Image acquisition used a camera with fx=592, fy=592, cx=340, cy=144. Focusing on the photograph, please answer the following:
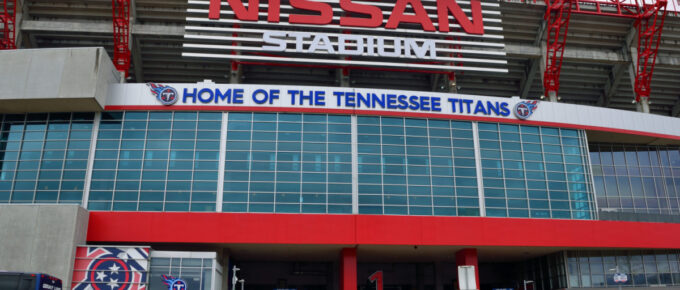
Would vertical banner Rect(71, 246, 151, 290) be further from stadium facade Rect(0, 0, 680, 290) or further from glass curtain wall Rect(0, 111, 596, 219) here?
glass curtain wall Rect(0, 111, 596, 219)

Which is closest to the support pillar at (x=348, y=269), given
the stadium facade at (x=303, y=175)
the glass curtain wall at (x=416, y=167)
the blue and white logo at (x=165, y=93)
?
the stadium facade at (x=303, y=175)

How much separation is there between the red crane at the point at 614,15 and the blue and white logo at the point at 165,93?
99.6ft

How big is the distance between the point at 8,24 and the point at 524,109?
1584 inches

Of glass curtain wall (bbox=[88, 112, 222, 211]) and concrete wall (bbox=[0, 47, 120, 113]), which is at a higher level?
concrete wall (bbox=[0, 47, 120, 113])

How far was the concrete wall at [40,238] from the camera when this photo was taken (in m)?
32.9

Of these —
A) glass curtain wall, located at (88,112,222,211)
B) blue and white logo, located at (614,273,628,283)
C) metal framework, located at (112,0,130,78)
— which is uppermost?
metal framework, located at (112,0,130,78)

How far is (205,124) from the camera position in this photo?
39.4m

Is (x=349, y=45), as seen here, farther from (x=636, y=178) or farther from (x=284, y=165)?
(x=636, y=178)

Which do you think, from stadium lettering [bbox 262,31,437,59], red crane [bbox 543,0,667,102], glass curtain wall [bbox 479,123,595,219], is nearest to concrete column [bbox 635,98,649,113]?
red crane [bbox 543,0,667,102]

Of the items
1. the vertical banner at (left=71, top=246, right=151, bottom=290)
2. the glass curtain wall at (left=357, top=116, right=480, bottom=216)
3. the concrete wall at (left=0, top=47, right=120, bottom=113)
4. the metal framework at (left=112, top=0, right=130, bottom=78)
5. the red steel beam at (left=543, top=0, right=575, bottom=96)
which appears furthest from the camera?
the red steel beam at (left=543, top=0, right=575, bottom=96)

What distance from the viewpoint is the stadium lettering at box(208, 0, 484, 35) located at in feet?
152

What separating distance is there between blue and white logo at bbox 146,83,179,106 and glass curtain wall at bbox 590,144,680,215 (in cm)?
3232

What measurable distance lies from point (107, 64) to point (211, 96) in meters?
7.26

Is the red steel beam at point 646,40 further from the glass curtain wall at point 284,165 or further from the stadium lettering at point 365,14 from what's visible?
the glass curtain wall at point 284,165
